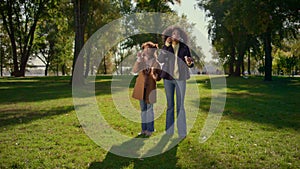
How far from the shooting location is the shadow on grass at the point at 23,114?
8.21m

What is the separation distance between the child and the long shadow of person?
0.86 m

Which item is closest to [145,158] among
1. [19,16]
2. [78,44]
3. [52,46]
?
[78,44]

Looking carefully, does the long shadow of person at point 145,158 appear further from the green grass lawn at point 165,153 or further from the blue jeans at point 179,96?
the blue jeans at point 179,96

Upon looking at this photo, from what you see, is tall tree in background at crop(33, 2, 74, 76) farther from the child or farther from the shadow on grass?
the child

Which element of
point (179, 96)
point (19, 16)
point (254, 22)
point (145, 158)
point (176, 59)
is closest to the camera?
point (145, 158)

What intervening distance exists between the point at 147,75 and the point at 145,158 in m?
2.08

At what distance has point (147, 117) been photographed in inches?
266

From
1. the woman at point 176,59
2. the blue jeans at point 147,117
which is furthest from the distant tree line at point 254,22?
the blue jeans at point 147,117

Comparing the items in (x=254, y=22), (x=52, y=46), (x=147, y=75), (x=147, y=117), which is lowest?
(x=147, y=117)

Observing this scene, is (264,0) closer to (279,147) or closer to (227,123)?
(227,123)

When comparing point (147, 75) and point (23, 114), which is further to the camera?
point (23, 114)

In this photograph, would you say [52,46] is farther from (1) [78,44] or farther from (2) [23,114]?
(2) [23,114]

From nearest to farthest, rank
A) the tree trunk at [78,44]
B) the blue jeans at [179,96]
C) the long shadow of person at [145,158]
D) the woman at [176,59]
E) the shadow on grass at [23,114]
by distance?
the long shadow of person at [145,158]
the woman at [176,59]
the blue jeans at [179,96]
the shadow on grass at [23,114]
the tree trunk at [78,44]

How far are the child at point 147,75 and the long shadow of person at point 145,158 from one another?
0.86m
